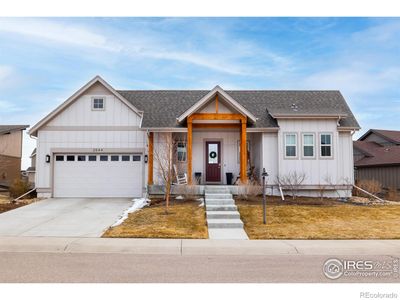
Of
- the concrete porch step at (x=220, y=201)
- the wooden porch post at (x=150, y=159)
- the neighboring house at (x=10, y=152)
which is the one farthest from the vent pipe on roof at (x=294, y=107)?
the neighboring house at (x=10, y=152)

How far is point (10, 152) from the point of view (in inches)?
1203

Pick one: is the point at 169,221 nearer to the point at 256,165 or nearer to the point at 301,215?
the point at 301,215

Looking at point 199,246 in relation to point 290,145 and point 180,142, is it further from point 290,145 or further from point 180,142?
point 180,142

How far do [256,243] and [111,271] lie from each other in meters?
4.42

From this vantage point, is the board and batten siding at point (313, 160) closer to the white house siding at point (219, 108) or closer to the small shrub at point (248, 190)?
the small shrub at point (248, 190)

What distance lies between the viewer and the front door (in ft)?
63.5

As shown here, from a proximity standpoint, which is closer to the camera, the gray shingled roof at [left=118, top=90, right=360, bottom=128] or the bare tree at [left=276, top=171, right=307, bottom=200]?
the bare tree at [left=276, top=171, right=307, bottom=200]

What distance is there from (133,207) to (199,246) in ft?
21.5

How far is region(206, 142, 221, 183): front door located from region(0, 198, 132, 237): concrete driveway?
14.9ft

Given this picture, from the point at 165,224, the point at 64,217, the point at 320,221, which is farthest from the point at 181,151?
the point at 320,221

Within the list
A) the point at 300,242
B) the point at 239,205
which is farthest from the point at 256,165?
the point at 300,242

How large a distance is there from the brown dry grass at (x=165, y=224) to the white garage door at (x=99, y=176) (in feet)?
13.4

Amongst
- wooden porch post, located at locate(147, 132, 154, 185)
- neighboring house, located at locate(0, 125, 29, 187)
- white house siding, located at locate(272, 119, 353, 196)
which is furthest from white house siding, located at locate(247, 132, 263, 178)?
neighboring house, located at locate(0, 125, 29, 187)

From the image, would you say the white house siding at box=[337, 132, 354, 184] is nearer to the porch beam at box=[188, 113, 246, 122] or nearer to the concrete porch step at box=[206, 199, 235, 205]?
the porch beam at box=[188, 113, 246, 122]
